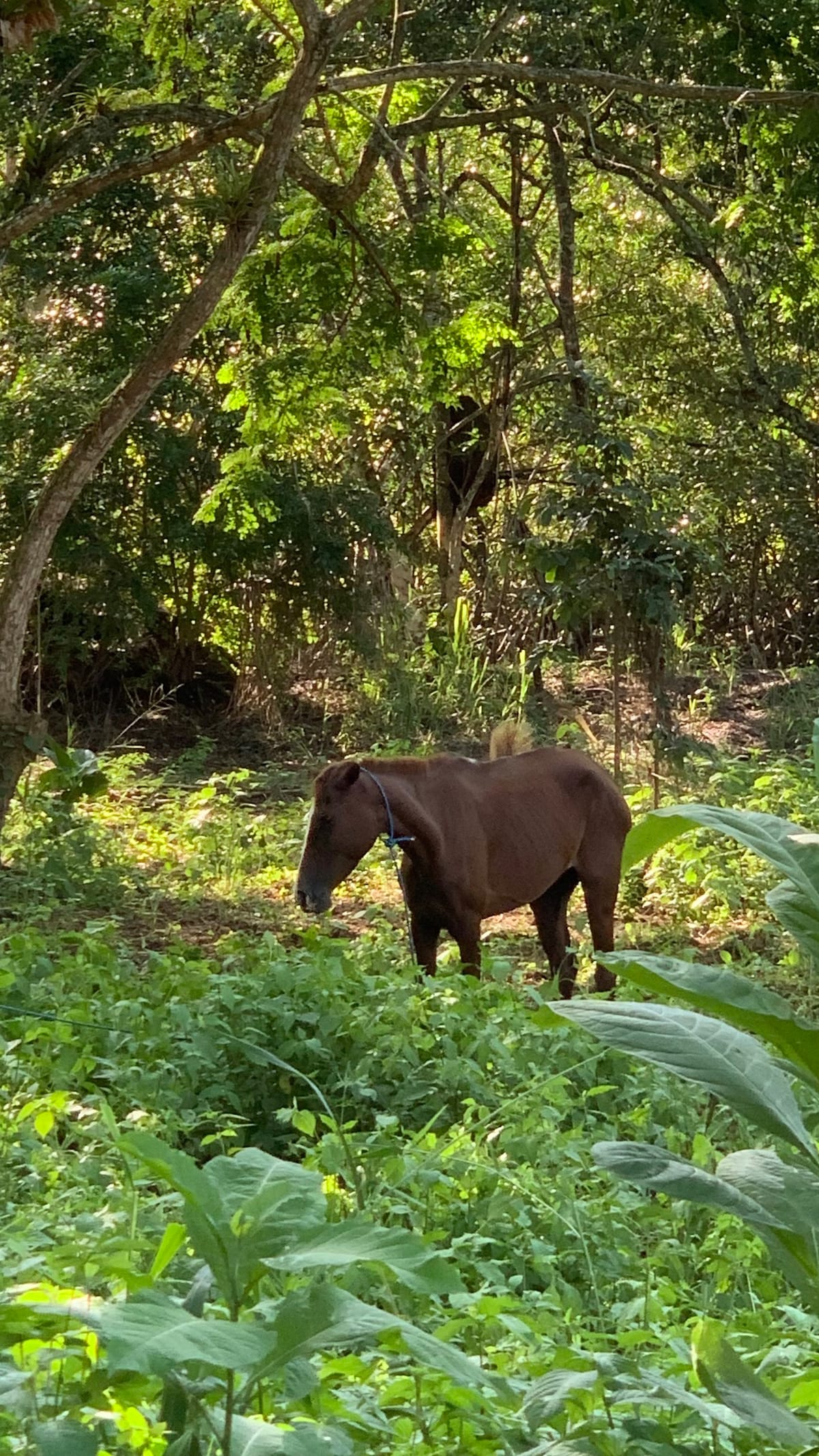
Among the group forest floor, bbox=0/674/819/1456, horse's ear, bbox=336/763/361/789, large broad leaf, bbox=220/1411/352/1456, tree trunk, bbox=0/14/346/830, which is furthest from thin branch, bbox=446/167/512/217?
large broad leaf, bbox=220/1411/352/1456

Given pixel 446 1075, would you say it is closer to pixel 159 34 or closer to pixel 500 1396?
pixel 500 1396

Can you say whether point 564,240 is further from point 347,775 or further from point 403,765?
point 347,775

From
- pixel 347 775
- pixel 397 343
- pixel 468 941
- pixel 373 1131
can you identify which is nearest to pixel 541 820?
pixel 468 941

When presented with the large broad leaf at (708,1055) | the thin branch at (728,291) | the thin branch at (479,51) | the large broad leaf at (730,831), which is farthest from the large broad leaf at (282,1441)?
the thin branch at (728,291)

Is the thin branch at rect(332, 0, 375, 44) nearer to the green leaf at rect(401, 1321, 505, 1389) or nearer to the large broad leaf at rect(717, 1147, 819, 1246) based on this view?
the large broad leaf at rect(717, 1147, 819, 1246)

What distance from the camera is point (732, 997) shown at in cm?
195

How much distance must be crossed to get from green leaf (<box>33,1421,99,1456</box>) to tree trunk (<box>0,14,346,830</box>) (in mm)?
5671

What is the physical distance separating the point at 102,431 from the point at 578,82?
9.14ft

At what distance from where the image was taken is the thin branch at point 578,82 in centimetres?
696

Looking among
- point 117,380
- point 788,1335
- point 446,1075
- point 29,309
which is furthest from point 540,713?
point 788,1335

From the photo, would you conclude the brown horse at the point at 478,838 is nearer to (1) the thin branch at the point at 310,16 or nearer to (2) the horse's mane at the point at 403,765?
(2) the horse's mane at the point at 403,765

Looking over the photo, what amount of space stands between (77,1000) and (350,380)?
21.4 ft

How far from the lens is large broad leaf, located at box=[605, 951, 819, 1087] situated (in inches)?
76.1

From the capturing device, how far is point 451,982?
5.18 metres
